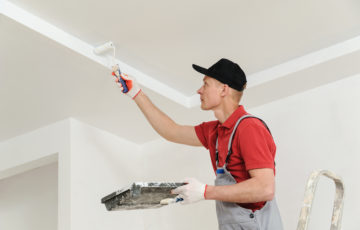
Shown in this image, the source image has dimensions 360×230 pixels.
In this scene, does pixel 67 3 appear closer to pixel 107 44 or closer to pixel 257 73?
pixel 107 44

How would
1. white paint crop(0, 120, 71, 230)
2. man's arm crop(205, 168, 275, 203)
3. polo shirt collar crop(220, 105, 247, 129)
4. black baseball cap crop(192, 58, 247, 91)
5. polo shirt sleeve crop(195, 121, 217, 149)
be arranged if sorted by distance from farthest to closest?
white paint crop(0, 120, 71, 230) < polo shirt sleeve crop(195, 121, 217, 149) < black baseball cap crop(192, 58, 247, 91) < polo shirt collar crop(220, 105, 247, 129) < man's arm crop(205, 168, 275, 203)

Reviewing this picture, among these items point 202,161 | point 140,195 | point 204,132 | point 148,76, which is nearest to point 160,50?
point 148,76

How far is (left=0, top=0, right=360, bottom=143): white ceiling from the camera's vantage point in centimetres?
254

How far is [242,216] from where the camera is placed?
1.84 metres

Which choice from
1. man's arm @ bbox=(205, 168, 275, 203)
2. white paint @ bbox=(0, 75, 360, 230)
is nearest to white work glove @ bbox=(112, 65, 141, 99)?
man's arm @ bbox=(205, 168, 275, 203)

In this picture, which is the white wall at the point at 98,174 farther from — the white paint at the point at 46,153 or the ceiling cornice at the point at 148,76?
the ceiling cornice at the point at 148,76

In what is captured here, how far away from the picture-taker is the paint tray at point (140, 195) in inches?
68.1

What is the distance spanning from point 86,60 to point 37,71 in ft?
1.07

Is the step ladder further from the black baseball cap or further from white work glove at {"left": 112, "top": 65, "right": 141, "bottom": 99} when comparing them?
white work glove at {"left": 112, "top": 65, "right": 141, "bottom": 99}

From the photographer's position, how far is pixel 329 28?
291 centimetres

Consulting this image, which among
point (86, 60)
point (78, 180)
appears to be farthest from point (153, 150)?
point (86, 60)

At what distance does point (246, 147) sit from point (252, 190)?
0.59 feet

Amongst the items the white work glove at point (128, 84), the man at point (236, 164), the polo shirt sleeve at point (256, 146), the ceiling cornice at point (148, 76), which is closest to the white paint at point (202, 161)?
the ceiling cornice at point (148, 76)

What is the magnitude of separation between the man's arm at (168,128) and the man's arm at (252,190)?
64cm
